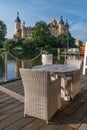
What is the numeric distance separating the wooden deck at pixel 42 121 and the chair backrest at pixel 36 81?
1.39 feet

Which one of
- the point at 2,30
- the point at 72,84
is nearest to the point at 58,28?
the point at 2,30

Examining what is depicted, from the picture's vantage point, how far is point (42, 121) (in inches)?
103

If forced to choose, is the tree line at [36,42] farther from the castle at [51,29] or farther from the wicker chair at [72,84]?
the wicker chair at [72,84]

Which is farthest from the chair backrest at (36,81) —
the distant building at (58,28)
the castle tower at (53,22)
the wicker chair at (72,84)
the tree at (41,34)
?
the castle tower at (53,22)

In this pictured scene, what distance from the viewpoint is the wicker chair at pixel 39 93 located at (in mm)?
2424

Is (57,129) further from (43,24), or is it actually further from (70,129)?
(43,24)

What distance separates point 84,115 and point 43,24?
42.5 m

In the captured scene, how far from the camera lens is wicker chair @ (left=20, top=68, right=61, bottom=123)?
2.42 meters

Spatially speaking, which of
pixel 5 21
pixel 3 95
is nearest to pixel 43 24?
pixel 5 21

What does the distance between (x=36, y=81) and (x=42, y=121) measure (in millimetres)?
607

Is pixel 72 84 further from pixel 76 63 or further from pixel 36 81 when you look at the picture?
pixel 36 81

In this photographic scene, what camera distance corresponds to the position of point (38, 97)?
100 inches

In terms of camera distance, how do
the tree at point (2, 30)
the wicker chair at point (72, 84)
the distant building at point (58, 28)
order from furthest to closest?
the distant building at point (58, 28) < the tree at point (2, 30) < the wicker chair at point (72, 84)

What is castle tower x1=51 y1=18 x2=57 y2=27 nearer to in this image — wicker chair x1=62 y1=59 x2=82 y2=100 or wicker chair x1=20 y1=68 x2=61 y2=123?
wicker chair x1=62 y1=59 x2=82 y2=100
